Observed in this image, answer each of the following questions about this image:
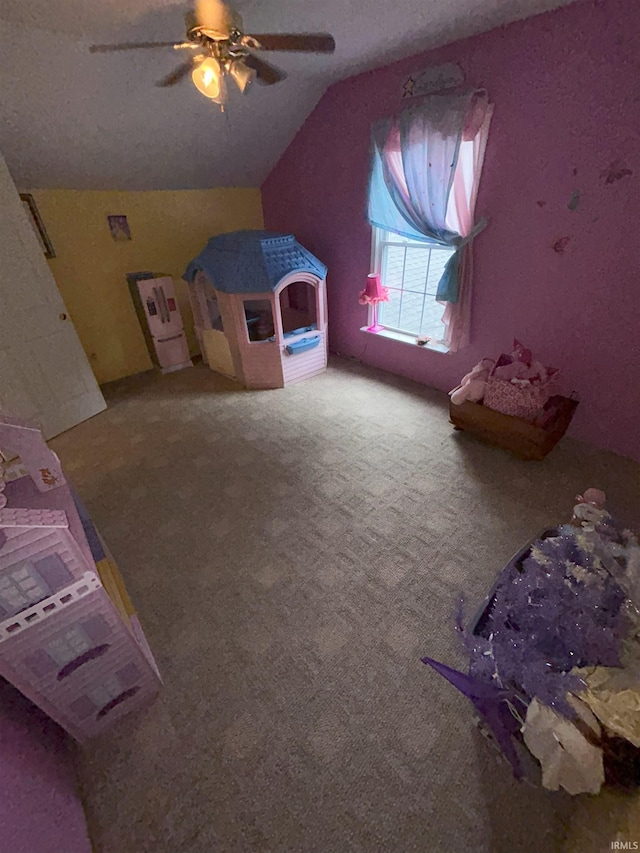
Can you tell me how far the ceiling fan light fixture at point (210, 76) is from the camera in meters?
1.65

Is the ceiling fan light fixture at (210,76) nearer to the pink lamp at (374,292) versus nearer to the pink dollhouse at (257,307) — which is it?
the pink dollhouse at (257,307)

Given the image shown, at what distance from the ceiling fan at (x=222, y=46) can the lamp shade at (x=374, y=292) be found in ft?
5.45

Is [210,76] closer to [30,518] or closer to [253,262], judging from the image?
[253,262]

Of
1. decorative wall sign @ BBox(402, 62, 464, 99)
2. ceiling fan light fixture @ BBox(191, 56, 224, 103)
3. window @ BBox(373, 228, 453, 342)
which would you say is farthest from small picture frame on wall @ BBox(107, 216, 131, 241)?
decorative wall sign @ BBox(402, 62, 464, 99)

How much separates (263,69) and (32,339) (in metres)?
2.40

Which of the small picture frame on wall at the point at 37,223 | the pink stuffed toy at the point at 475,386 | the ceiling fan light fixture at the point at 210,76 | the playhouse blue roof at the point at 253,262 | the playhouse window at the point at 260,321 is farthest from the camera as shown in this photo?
the playhouse window at the point at 260,321

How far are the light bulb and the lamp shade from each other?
182 centimetres

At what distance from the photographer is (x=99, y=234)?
3426 mm

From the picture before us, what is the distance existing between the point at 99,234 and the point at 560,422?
4.05 m

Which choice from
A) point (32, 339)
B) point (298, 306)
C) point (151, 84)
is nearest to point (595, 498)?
point (298, 306)

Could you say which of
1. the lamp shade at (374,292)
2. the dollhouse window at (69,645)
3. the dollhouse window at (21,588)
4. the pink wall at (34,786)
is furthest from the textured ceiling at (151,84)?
the pink wall at (34,786)

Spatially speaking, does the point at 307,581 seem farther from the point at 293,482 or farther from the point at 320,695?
the point at 293,482

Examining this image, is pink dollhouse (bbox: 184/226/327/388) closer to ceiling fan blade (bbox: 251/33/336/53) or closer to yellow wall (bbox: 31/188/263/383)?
yellow wall (bbox: 31/188/263/383)

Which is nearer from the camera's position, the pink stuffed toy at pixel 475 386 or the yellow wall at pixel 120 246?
the pink stuffed toy at pixel 475 386
